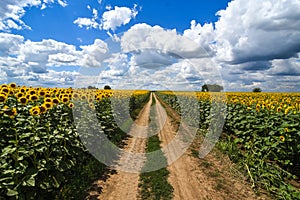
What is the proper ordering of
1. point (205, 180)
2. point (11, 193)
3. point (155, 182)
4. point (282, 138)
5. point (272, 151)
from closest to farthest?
point (11, 193), point (155, 182), point (205, 180), point (282, 138), point (272, 151)

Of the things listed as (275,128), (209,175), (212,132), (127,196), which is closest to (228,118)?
(212,132)

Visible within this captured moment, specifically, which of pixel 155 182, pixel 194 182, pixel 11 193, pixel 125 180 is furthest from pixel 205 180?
pixel 11 193

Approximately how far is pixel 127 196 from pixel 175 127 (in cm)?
840

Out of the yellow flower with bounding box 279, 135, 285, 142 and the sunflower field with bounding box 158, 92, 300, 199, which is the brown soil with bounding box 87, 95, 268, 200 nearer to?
the sunflower field with bounding box 158, 92, 300, 199

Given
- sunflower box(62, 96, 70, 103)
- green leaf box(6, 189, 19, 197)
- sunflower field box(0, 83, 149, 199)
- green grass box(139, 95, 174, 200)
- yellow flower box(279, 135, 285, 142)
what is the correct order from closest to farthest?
green leaf box(6, 189, 19, 197)
sunflower field box(0, 83, 149, 199)
green grass box(139, 95, 174, 200)
yellow flower box(279, 135, 285, 142)
sunflower box(62, 96, 70, 103)

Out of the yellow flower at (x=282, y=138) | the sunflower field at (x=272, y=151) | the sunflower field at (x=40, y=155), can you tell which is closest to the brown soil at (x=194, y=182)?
the sunflower field at (x=272, y=151)

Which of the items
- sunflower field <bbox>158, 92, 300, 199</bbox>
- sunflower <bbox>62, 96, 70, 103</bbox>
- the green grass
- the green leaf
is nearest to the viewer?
the green leaf

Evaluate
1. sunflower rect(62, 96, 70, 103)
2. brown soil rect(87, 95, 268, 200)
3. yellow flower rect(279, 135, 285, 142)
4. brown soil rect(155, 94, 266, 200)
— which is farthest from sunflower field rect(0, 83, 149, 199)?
yellow flower rect(279, 135, 285, 142)

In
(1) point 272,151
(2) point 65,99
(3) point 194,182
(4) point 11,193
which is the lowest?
(3) point 194,182

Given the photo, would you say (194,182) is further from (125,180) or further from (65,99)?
(65,99)

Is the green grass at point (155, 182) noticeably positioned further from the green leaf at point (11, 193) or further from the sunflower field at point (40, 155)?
the green leaf at point (11, 193)

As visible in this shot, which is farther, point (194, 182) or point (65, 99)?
point (65, 99)

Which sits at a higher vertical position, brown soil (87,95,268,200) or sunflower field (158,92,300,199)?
sunflower field (158,92,300,199)

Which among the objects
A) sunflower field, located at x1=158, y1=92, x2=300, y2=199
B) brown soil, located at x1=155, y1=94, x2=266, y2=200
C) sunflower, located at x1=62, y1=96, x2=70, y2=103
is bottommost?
brown soil, located at x1=155, y1=94, x2=266, y2=200
